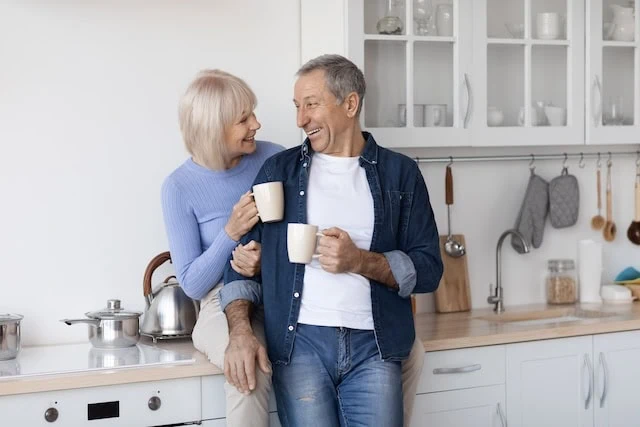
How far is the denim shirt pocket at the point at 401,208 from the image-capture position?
2.91 m

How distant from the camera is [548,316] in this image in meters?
3.89

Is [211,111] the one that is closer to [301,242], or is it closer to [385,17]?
[301,242]

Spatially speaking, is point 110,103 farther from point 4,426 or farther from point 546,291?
point 546,291

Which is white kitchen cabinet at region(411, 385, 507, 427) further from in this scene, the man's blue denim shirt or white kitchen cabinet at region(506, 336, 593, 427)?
the man's blue denim shirt

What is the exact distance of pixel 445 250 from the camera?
3844 millimetres

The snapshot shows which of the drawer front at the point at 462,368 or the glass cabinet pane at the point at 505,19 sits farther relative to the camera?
the glass cabinet pane at the point at 505,19

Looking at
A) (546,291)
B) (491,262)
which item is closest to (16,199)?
(491,262)

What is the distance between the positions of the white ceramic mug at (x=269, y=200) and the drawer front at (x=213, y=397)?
0.47 metres

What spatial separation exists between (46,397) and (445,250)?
1654mm

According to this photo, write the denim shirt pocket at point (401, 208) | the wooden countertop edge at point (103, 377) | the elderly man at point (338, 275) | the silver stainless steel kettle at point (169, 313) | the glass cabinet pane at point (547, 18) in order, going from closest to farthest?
the wooden countertop edge at point (103, 377) → the elderly man at point (338, 275) → the denim shirt pocket at point (401, 208) → the silver stainless steel kettle at point (169, 313) → the glass cabinet pane at point (547, 18)

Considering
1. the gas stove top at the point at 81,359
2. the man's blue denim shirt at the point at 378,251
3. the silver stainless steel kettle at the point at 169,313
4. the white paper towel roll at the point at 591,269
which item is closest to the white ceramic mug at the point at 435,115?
the man's blue denim shirt at the point at 378,251

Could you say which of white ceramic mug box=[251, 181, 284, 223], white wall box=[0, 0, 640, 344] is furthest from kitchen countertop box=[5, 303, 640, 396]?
white ceramic mug box=[251, 181, 284, 223]

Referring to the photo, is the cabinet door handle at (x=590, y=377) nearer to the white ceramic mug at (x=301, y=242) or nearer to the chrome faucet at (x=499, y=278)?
the chrome faucet at (x=499, y=278)

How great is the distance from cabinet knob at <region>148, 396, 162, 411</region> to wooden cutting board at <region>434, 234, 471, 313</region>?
1.32 m
